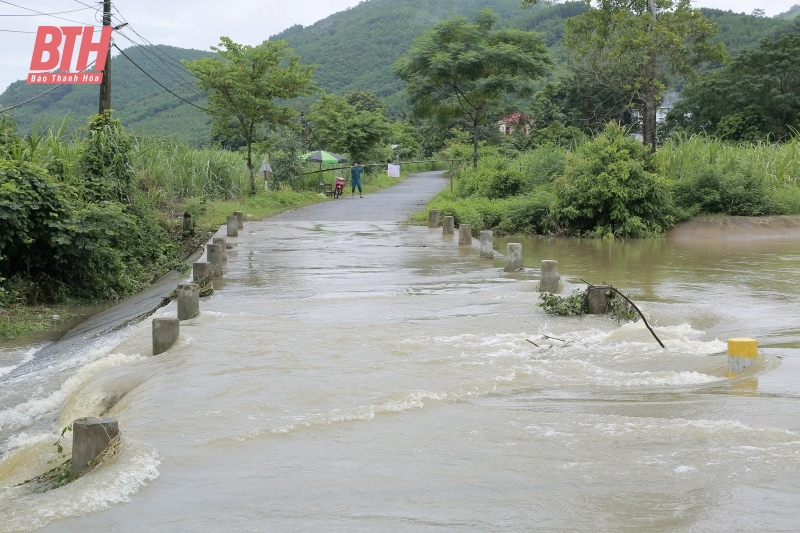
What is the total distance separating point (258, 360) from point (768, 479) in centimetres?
517

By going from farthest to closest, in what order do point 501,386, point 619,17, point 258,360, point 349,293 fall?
point 619,17
point 349,293
point 258,360
point 501,386

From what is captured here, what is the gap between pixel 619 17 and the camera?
27906 millimetres

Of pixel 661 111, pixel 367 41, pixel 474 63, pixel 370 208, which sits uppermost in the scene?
pixel 367 41

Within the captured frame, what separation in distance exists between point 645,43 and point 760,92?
13636 mm

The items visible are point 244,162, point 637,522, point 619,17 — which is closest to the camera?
point 637,522

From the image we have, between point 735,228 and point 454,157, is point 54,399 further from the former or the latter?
point 454,157

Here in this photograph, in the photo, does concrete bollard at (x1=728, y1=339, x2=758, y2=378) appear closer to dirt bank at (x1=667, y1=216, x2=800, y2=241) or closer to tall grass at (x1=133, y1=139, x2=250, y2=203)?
dirt bank at (x1=667, y1=216, x2=800, y2=241)

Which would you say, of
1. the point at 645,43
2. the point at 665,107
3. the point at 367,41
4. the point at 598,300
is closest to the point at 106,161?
the point at 598,300

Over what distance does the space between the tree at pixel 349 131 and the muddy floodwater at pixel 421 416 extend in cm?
2911

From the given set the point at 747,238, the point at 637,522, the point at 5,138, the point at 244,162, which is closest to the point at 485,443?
the point at 637,522

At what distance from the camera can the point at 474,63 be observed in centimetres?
3331

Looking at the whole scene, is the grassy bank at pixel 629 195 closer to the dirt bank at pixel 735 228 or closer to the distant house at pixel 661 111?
the dirt bank at pixel 735 228

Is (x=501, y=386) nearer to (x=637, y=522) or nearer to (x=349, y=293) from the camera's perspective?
(x=637, y=522)

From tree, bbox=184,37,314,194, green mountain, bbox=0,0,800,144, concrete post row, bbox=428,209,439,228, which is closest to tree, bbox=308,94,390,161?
green mountain, bbox=0,0,800,144
